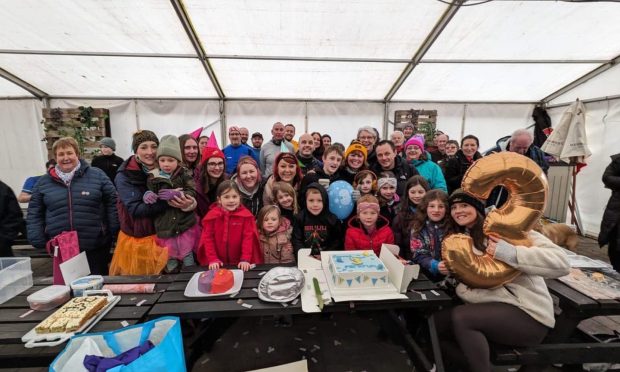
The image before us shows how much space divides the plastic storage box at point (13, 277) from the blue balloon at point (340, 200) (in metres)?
2.37

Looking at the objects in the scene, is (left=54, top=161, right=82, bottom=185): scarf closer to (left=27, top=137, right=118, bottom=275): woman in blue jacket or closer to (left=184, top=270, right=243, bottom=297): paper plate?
(left=27, top=137, right=118, bottom=275): woman in blue jacket

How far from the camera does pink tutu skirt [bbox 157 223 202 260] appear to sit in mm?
2359

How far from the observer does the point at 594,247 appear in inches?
190

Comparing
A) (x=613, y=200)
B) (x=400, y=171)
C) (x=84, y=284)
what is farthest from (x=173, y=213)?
(x=613, y=200)

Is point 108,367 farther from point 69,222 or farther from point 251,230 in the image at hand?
point 69,222

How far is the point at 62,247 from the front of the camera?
221 centimetres

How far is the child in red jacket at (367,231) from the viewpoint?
237cm

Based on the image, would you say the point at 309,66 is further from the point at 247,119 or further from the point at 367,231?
the point at 367,231

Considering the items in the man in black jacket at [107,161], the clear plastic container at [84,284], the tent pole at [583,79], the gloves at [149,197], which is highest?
the tent pole at [583,79]

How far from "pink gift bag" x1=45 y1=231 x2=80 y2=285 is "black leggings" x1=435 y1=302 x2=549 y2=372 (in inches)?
126

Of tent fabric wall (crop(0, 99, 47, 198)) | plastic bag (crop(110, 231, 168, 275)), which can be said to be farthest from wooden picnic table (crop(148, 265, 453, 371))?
tent fabric wall (crop(0, 99, 47, 198))

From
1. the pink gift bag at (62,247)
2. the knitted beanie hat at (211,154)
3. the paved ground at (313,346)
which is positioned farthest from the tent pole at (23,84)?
the paved ground at (313,346)

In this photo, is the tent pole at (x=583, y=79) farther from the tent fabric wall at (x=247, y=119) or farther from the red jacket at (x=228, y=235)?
the red jacket at (x=228, y=235)

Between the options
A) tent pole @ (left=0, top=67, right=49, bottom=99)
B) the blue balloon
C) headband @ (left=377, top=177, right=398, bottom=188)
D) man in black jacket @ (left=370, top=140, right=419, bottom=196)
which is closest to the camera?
the blue balloon
